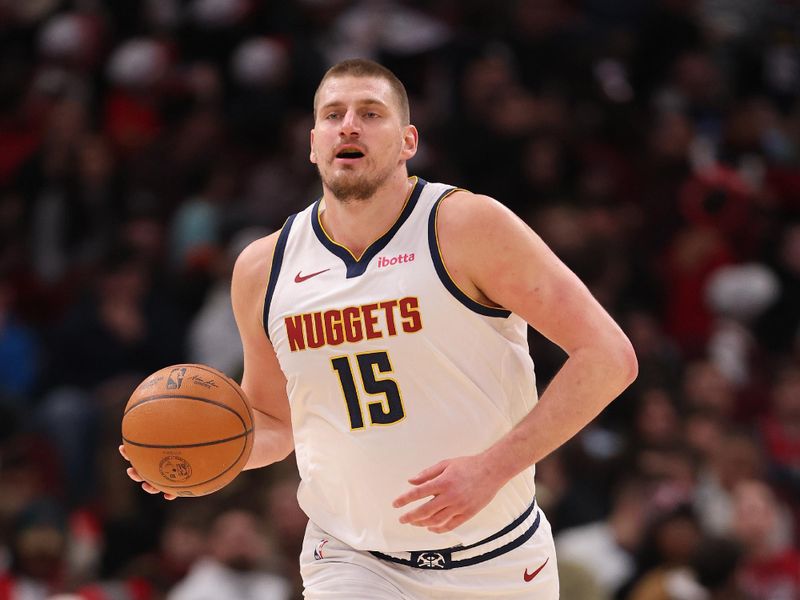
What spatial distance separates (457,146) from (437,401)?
24.0ft

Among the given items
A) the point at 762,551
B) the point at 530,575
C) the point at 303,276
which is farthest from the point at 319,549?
the point at 762,551

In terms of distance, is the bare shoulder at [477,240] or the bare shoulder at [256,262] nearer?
the bare shoulder at [477,240]

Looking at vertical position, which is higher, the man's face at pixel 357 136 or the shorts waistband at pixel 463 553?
the man's face at pixel 357 136

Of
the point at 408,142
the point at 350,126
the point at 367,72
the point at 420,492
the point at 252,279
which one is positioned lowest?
the point at 420,492

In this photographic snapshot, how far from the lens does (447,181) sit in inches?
465

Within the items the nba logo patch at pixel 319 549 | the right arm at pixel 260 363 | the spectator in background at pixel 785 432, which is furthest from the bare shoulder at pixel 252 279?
the spectator in background at pixel 785 432

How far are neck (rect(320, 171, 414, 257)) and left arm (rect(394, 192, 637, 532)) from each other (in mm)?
272

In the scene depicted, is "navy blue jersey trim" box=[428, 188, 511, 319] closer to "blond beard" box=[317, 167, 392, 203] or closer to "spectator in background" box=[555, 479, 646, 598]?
"blond beard" box=[317, 167, 392, 203]

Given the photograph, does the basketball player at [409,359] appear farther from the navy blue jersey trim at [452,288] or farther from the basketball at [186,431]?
the basketball at [186,431]

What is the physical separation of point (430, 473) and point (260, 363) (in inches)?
53.5

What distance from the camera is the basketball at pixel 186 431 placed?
534 cm

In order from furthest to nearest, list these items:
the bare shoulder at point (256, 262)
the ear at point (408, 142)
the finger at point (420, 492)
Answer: the bare shoulder at point (256, 262), the ear at point (408, 142), the finger at point (420, 492)

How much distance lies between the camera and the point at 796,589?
9.33m

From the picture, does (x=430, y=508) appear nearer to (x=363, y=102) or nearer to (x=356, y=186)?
(x=356, y=186)
